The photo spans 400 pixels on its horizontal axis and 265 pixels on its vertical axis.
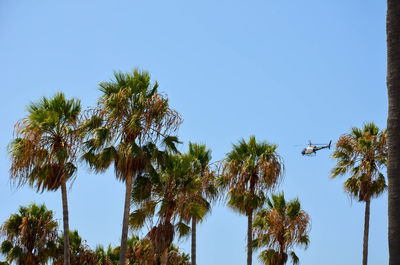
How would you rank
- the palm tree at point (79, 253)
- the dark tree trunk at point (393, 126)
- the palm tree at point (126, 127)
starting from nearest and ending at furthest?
1. the dark tree trunk at point (393, 126)
2. the palm tree at point (126, 127)
3. the palm tree at point (79, 253)

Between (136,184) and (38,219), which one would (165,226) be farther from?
(38,219)

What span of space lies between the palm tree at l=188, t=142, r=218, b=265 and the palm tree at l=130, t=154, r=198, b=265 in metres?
0.37

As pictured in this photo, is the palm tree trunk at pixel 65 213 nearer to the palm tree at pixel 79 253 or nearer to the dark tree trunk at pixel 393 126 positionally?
the palm tree at pixel 79 253

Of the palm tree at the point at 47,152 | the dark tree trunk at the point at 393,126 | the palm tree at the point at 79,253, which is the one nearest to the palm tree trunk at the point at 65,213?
the palm tree at the point at 47,152

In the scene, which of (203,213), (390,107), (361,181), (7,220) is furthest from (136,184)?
(390,107)

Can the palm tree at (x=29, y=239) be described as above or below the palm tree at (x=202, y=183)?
below

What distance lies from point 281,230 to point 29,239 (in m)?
12.4

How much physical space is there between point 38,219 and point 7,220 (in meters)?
1.53

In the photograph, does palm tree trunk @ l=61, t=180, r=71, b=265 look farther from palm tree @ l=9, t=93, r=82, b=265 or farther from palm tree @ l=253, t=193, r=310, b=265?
palm tree @ l=253, t=193, r=310, b=265

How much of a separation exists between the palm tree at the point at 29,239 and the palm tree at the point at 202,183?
6.97 metres

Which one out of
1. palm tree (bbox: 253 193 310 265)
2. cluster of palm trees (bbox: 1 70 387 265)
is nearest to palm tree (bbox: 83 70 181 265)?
cluster of palm trees (bbox: 1 70 387 265)

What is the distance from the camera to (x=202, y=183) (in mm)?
25859

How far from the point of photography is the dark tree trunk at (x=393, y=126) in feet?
32.5

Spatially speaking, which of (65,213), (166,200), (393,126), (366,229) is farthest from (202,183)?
(393,126)
